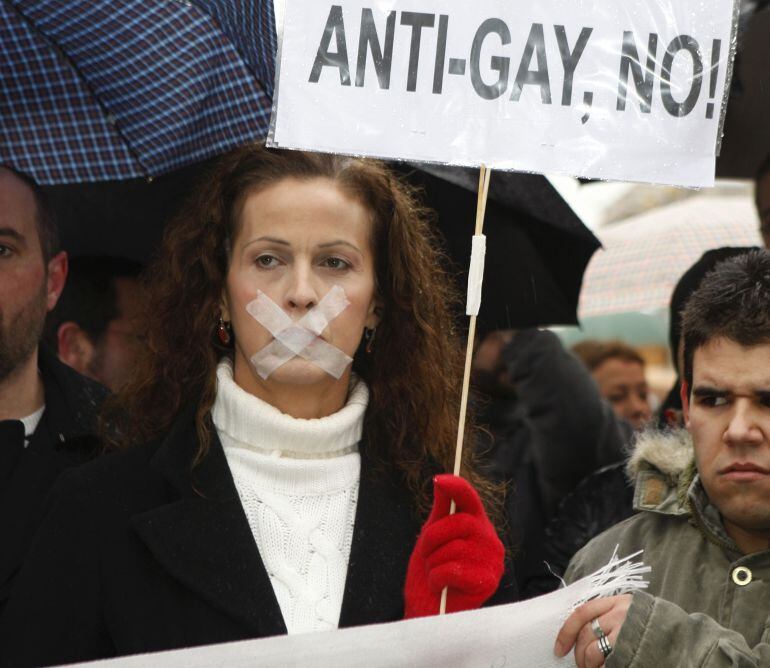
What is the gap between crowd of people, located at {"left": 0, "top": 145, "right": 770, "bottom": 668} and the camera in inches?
112

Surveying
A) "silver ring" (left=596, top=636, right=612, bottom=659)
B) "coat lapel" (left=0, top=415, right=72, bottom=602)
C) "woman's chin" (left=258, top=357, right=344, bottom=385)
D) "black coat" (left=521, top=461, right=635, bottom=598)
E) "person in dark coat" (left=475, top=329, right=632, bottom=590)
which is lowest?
"person in dark coat" (left=475, top=329, right=632, bottom=590)

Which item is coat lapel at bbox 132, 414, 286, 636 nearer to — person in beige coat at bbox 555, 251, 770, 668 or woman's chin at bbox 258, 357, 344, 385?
woman's chin at bbox 258, 357, 344, 385

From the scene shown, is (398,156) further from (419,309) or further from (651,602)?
(651,602)

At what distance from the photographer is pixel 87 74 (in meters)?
3.95

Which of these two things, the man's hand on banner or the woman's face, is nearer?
the man's hand on banner

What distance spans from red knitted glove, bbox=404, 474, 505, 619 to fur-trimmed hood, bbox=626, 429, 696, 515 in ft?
2.12

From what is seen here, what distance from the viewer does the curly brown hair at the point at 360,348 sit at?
3.32 metres

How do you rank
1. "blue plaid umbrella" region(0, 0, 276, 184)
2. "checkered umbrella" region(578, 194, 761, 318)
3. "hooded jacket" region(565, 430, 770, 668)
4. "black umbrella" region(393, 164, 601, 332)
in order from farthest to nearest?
"checkered umbrella" region(578, 194, 761, 318) < "black umbrella" region(393, 164, 601, 332) < "blue plaid umbrella" region(0, 0, 276, 184) < "hooded jacket" region(565, 430, 770, 668)

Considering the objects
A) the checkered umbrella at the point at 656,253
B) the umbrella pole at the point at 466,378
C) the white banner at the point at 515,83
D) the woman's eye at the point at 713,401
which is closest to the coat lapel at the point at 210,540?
the umbrella pole at the point at 466,378

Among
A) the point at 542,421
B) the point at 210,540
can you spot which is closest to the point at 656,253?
the point at 542,421

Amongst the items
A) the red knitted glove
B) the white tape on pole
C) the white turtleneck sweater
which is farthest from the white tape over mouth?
the red knitted glove

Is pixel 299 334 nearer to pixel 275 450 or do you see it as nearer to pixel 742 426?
pixel 275 450

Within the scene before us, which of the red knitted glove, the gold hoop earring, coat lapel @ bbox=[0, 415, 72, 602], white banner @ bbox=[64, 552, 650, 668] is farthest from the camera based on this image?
the gold hoop earring

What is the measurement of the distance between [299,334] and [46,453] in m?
0.94
